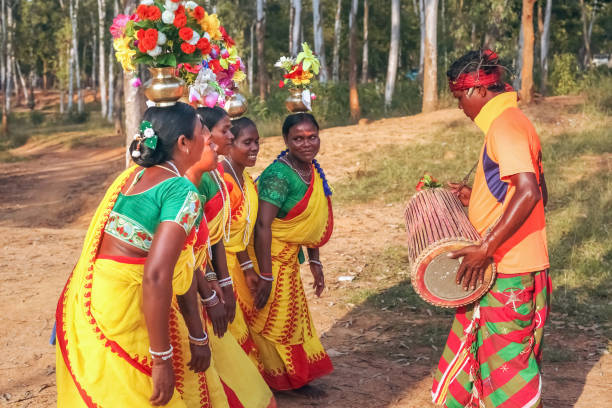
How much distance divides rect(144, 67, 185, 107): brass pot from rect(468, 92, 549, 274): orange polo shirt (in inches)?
60.8

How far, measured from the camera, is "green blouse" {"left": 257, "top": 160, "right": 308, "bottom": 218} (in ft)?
13.6

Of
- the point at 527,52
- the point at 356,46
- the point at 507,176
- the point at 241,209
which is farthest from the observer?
the point at 356,46

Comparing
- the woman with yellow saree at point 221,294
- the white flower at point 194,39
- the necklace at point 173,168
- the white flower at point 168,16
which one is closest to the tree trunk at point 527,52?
the woman with yellow saree at point 221,294

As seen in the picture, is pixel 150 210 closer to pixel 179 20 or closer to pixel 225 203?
pixel 179 20

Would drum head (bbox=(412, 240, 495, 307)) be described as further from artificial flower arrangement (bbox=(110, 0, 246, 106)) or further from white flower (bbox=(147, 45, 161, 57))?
white flower (bbox=(147, 45, 161, 57))

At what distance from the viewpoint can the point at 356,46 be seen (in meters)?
24.9

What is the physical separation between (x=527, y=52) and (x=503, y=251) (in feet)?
38.6

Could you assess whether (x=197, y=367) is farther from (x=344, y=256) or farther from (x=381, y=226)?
(x=381, y=226)

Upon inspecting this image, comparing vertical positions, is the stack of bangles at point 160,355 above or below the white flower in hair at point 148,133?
below

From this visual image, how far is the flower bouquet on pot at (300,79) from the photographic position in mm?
4516

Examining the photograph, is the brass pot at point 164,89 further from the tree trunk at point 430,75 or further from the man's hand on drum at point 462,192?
the tree trunk at point 430,75

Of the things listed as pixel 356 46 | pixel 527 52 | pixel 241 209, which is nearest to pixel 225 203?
pixel 241 209

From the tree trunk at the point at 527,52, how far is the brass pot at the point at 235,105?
432 inches

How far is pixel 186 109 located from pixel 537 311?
210 cm
